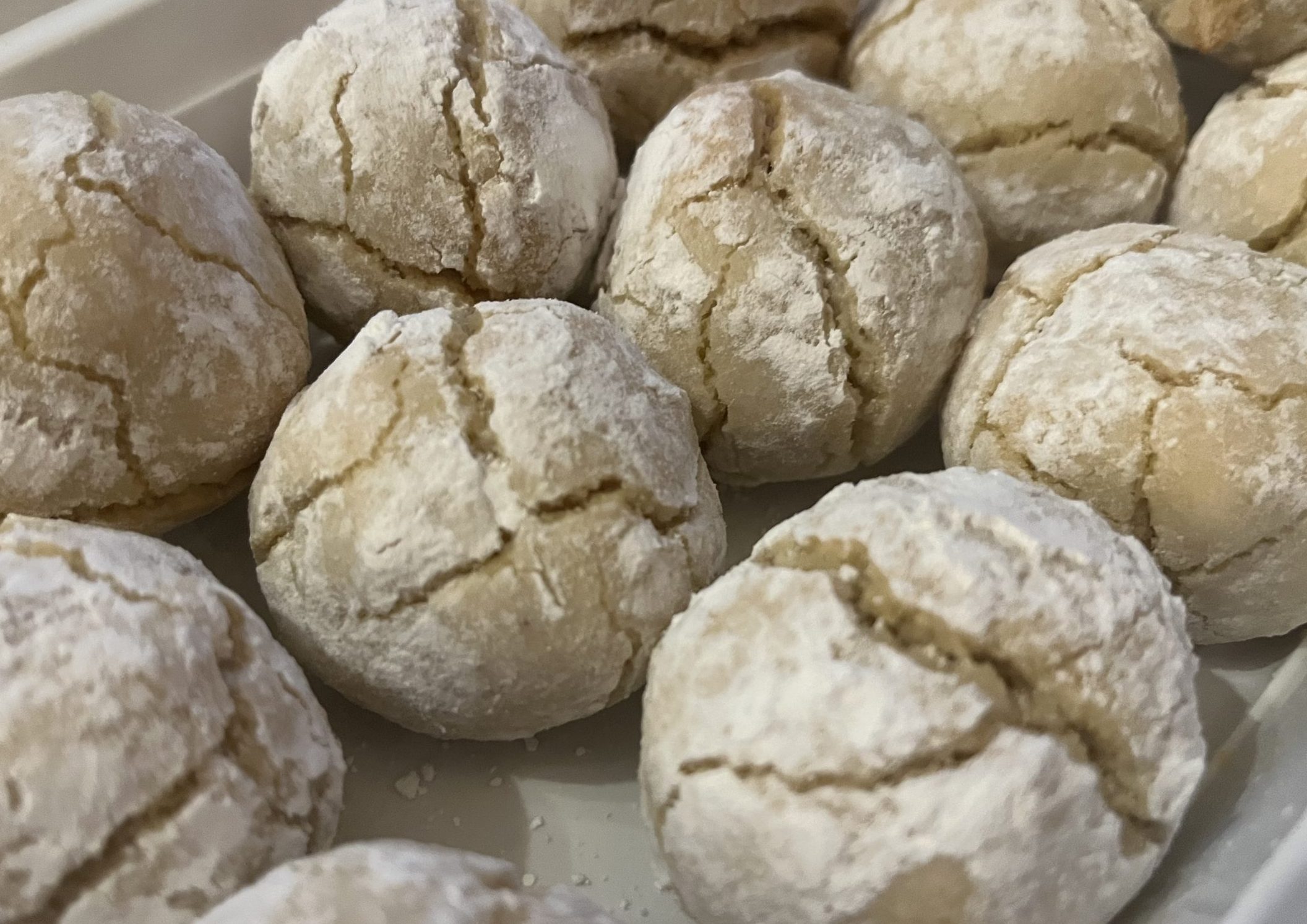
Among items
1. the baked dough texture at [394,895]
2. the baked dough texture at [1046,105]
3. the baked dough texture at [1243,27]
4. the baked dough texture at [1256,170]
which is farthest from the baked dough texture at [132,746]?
the baked dough texture at [1243,27]

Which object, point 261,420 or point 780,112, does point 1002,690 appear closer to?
point 780,112

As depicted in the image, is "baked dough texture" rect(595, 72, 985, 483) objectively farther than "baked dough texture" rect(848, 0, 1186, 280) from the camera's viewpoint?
No

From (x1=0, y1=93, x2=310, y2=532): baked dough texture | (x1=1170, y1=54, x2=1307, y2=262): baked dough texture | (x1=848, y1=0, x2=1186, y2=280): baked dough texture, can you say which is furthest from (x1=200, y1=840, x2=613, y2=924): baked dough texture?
(x1=1170, y1=54, x2=1307, y2=262): baked dough texture

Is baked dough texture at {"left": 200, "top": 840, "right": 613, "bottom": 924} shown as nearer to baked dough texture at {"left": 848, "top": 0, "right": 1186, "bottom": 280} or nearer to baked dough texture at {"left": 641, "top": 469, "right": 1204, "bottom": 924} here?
baked dough texture at {"left": 641, "top": 469, "right": 1204, "bottom": 924}

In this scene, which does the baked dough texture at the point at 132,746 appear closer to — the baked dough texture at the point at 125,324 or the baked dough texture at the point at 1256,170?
the baked dough texture at the point at 125,324

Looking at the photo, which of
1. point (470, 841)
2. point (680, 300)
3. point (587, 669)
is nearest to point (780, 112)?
point (680, 300)

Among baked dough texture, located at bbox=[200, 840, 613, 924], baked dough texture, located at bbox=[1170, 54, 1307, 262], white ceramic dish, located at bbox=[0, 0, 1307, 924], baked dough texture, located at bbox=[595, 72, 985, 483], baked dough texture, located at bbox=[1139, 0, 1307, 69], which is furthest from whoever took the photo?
baked dough texture, located at bbox=[1139, 0, 1307, 69]

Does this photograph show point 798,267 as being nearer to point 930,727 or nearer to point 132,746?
point 930,727
